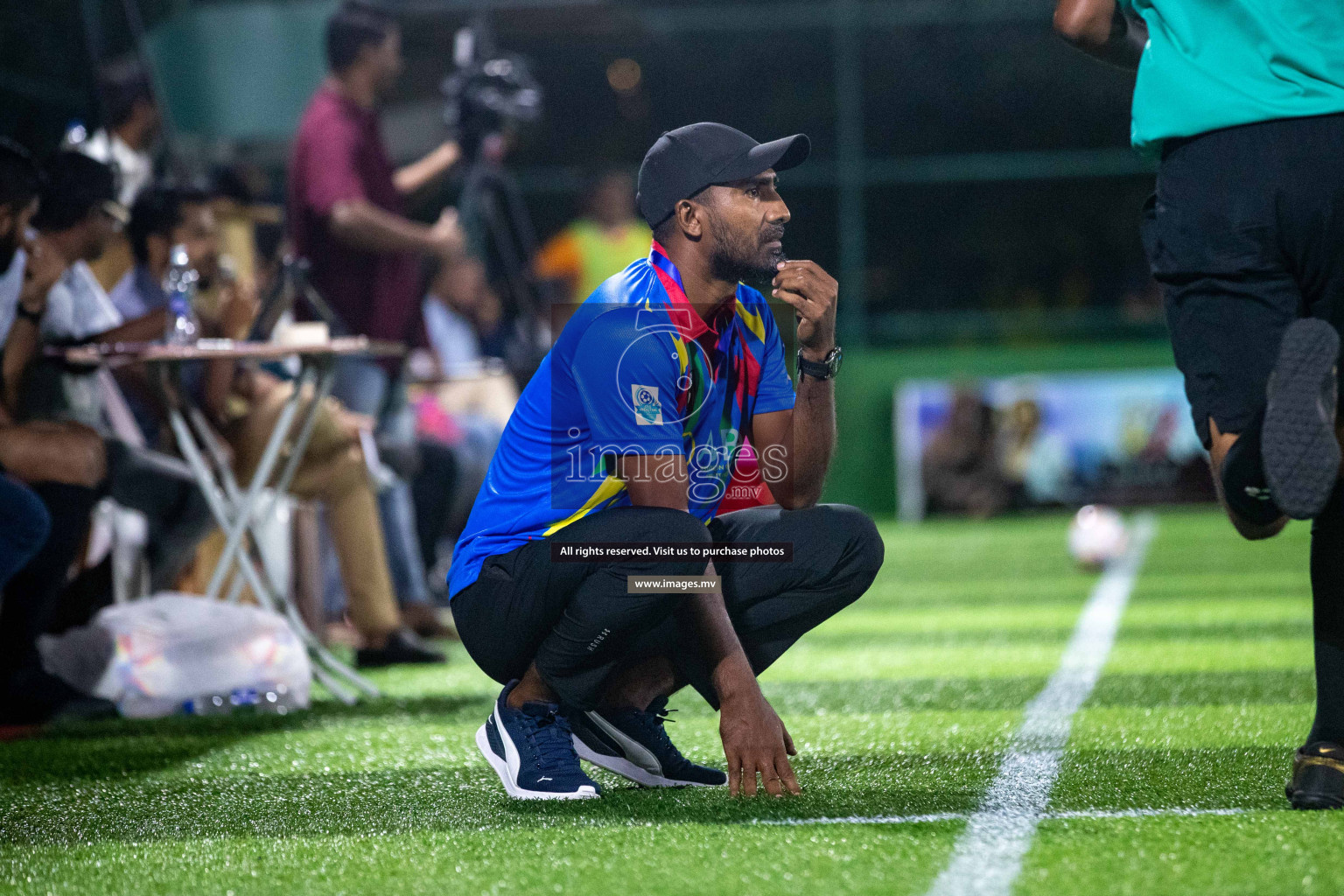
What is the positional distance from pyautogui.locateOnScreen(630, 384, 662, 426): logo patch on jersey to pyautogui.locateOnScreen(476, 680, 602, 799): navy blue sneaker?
0.64 m

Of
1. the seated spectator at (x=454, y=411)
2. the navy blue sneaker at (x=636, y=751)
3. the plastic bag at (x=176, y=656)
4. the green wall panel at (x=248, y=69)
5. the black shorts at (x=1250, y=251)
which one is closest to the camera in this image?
the black shorts at (x=1250, y=251)

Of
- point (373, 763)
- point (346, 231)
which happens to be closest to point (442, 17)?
point (346, 231)

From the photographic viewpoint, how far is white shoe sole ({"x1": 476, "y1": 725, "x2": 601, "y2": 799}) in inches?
118

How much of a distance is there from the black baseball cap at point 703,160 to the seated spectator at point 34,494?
212 centimetres

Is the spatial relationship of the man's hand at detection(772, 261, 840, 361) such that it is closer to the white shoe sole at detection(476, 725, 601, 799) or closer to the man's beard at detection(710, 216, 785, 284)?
the man's beard at detection(710, 216, 785, 284)

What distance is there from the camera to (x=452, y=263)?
880cm

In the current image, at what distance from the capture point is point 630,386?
2793 millimetres

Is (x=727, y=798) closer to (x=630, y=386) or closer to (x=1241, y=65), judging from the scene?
(x=630, y=386)

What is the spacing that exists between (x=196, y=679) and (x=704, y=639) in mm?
2198

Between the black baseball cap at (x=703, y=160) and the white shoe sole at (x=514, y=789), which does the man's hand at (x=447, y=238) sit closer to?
the black baseball cap at (x=703, y=160)

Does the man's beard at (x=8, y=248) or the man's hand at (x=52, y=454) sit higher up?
the man's beard at (x=8, y=248)

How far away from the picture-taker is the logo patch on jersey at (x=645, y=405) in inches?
110

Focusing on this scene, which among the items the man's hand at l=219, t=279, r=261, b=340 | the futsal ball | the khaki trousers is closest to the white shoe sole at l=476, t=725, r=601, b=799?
the khaki trousers

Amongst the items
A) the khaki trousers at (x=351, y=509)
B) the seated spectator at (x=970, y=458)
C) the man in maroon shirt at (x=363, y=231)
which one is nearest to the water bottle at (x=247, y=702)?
the khaki trousers at (x=351, y=509)
